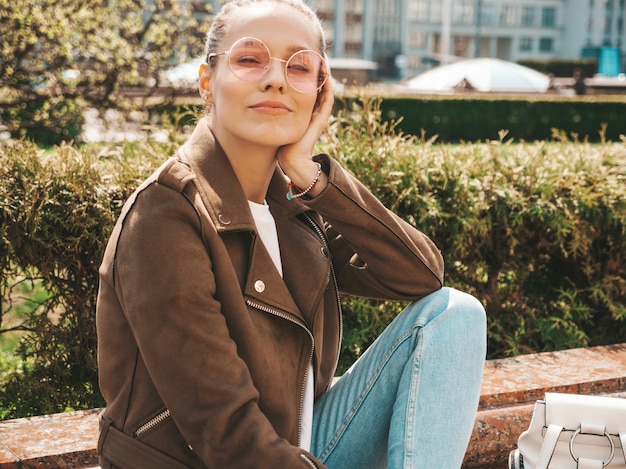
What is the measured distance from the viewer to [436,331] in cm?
204

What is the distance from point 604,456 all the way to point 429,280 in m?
0.72

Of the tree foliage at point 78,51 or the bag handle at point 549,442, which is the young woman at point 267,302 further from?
the tree foliage at point 78,51

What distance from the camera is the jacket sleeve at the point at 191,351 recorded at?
5.40 ft

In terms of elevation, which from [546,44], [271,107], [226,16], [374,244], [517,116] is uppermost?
[546,44]

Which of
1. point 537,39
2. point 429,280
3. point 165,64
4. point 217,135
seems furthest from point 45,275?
point 537,39

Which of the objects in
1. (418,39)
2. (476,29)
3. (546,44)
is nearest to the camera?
(418,39)

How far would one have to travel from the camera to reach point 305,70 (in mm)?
2057

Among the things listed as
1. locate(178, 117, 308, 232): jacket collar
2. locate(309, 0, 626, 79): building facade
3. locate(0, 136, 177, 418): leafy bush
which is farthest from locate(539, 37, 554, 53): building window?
locate(178, 117, 308, 232): jacket collar

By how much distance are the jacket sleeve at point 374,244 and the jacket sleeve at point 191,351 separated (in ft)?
1.76

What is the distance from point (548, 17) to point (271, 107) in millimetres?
94536

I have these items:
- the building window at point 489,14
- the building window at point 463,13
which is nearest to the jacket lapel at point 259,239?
the building window at point 463,13

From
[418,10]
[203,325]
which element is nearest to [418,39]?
[418,10]

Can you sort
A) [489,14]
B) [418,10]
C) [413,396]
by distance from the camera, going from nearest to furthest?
1. [413,396]
2. [418,10]
3. [489,14]

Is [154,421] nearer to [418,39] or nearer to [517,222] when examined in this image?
[517,222]
